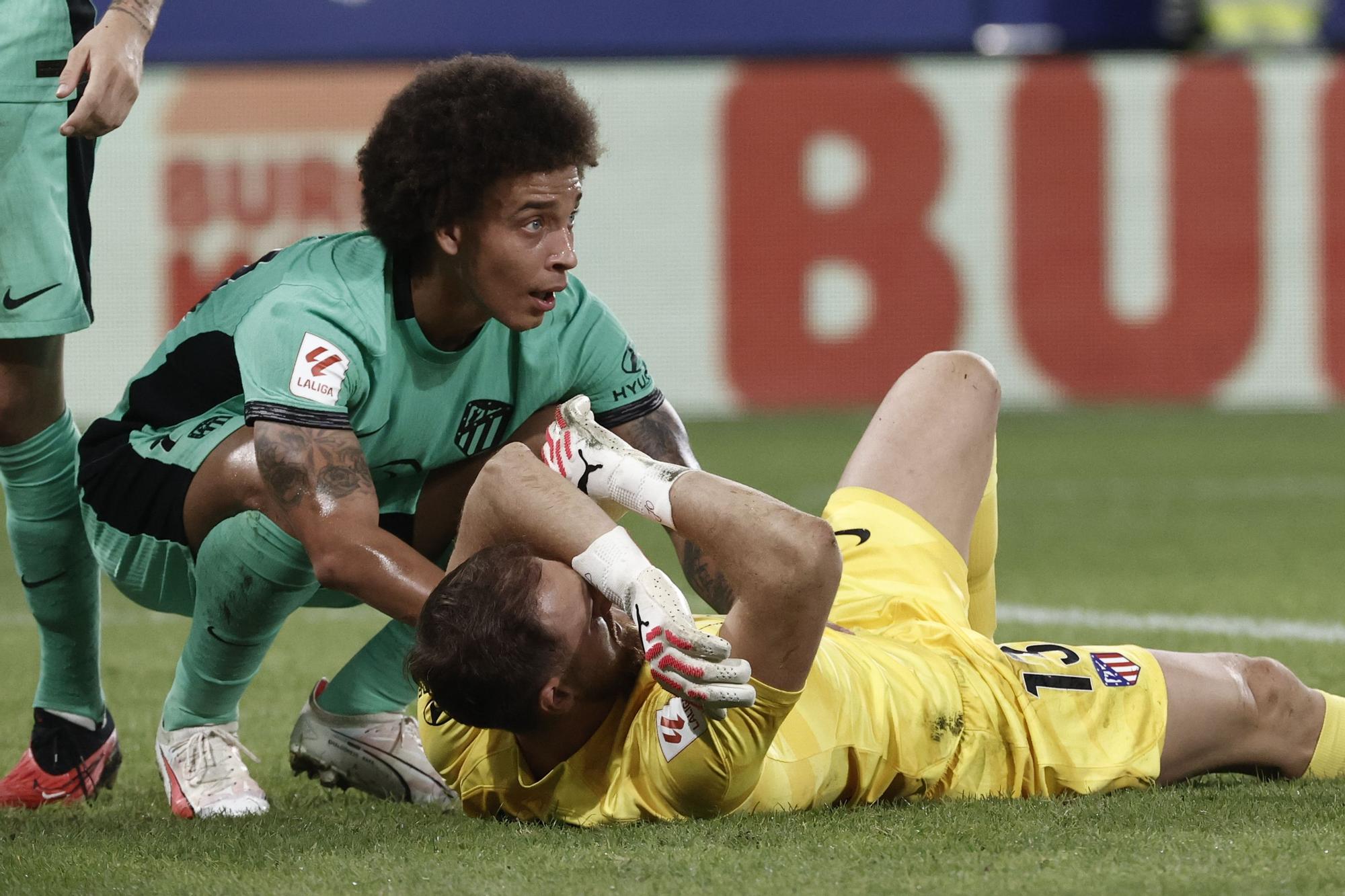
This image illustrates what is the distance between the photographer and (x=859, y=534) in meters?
3.56

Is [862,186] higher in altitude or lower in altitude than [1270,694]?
lower

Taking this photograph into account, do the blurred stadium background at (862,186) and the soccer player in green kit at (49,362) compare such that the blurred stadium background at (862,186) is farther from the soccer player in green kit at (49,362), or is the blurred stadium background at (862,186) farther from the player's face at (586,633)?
the player's face at (586,633)

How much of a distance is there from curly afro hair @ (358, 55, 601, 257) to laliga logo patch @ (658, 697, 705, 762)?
3.81ft

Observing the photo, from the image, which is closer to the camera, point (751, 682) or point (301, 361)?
point (751, 682)

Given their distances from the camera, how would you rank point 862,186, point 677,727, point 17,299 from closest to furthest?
point 677,727 → point 17,299 → point 862,186

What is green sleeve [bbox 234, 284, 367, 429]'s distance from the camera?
3340mm

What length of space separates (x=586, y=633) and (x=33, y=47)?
1.79m

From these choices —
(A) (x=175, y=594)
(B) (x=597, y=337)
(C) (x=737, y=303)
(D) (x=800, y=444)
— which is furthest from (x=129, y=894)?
→ (C) (x=737, y=303)

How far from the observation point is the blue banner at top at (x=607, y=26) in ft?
43.6

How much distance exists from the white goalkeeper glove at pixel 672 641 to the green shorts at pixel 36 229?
148cm

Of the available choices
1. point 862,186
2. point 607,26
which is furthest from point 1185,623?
point 607,26

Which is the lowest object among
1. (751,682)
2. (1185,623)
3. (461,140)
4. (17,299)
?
(1185,623)

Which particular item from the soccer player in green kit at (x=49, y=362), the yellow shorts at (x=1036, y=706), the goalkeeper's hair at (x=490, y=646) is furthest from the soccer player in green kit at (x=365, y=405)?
the yellow shorts at (x=1036, y=706)

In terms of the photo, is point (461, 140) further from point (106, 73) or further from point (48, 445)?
point (48, 445)
